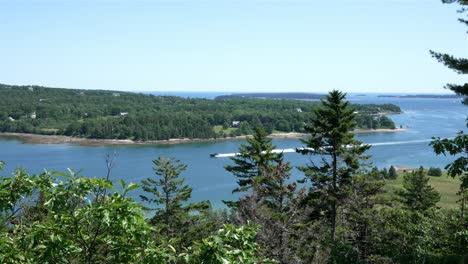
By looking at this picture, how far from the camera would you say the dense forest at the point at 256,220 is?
9.75ft

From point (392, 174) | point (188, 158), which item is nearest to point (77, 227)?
point (392, 174)

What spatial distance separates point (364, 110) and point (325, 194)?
390 ft

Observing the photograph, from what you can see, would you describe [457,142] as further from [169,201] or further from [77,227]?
[169,201]

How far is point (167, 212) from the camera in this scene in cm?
1612

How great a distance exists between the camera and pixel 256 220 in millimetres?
9625

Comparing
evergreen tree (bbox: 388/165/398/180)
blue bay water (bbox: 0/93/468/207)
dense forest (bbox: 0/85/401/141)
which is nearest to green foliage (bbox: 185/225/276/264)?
blue bay water (bbox: 0/93/468/207)

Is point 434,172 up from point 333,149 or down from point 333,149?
down

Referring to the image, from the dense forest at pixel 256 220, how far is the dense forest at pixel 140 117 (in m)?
70.8

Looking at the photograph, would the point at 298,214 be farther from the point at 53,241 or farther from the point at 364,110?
the point at 364,110

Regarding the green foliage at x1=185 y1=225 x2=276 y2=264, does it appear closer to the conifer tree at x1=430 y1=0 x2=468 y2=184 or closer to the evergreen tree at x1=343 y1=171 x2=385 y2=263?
the conifer tree at x1=430 y1=0 x2=468 y2=184

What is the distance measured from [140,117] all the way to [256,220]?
9343 centimetres

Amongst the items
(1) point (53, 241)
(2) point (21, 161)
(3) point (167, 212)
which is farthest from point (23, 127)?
(1) point (53, 241)

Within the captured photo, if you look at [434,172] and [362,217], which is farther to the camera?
[434,172]

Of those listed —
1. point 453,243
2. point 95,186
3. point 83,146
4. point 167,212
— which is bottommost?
point 83,146
